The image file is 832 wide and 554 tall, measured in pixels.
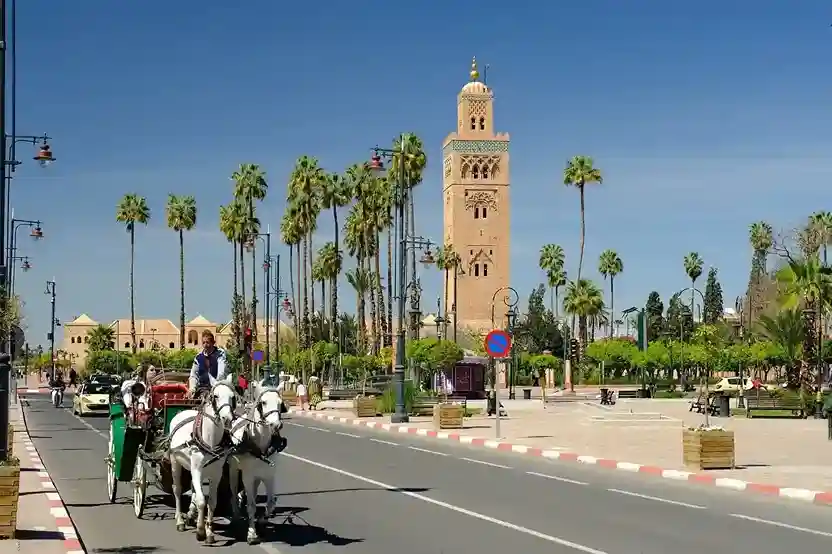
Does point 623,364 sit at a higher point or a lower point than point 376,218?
lower

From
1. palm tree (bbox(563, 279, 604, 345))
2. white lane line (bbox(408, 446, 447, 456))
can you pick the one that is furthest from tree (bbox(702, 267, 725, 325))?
white lane line (bbox(408, 446, 447, 456))

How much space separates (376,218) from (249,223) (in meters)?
10.4

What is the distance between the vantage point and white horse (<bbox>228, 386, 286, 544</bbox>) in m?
11.5

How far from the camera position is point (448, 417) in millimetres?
35500

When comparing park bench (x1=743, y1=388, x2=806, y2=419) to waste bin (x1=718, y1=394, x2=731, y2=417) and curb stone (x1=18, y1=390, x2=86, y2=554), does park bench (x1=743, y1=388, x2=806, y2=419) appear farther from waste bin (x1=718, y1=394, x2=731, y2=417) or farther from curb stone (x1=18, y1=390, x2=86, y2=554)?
curb stone (x1=18, y1=390, x2=86, y2=554)

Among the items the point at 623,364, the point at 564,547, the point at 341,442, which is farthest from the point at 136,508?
A: the point at 623,364

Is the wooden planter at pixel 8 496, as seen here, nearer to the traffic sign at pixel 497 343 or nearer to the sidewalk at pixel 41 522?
the sidewalk at pixel 41 522

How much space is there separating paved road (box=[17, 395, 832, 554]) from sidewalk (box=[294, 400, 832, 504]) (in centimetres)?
73

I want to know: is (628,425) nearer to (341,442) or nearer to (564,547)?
(341,442)

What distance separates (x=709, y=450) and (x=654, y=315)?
13798 cm

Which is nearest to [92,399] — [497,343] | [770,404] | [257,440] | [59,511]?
[497,343]

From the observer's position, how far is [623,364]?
10294 cm

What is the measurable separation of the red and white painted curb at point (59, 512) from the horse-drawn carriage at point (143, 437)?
0.79 meters

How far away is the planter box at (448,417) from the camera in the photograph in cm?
3538
